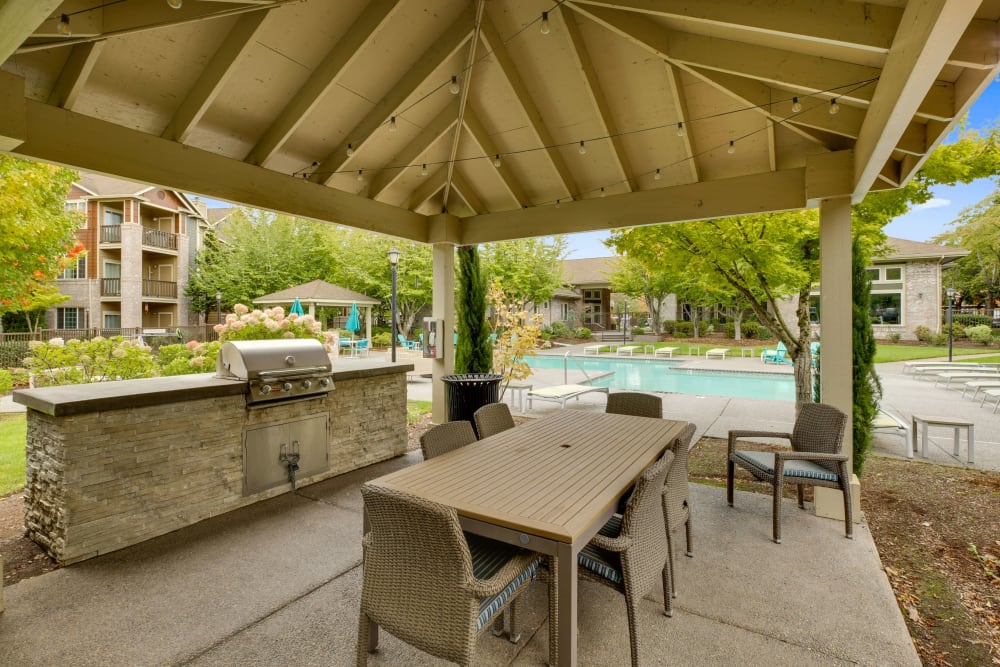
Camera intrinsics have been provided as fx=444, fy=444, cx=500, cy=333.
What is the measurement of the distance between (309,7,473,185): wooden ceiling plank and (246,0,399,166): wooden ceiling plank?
0.57 metres

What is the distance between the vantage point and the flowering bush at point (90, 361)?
675 centimetres

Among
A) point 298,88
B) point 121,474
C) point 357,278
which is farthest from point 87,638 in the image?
point 357,278

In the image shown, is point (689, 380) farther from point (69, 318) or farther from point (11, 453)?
point (69, 318)

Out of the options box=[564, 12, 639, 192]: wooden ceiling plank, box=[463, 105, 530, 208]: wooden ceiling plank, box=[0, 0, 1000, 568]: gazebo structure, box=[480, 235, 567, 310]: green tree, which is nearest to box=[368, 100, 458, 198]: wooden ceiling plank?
box=[0, 0, 1000, 568]: gazebo structure

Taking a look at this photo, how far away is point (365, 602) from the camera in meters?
1.80

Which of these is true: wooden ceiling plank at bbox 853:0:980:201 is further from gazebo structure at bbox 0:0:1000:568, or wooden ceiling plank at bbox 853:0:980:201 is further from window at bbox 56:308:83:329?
window at bbox 56:308:83:329

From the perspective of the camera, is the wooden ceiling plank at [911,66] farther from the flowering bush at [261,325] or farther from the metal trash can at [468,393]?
the flowering bush at [261,325]

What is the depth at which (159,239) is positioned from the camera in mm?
18828

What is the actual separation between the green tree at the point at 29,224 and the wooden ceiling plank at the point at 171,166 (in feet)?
16.0

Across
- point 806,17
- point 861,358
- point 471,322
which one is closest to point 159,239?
point 471,322

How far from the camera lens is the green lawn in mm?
4391

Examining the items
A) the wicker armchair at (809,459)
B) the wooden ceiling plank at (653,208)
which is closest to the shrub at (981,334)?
the wooden ceiling plank at (653,208)

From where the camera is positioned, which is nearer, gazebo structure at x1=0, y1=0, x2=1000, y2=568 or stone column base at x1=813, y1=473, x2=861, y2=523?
gazebo structure at x1=0, y1=0, x2=1000, y2=568

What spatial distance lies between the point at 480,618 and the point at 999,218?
89.3ft
